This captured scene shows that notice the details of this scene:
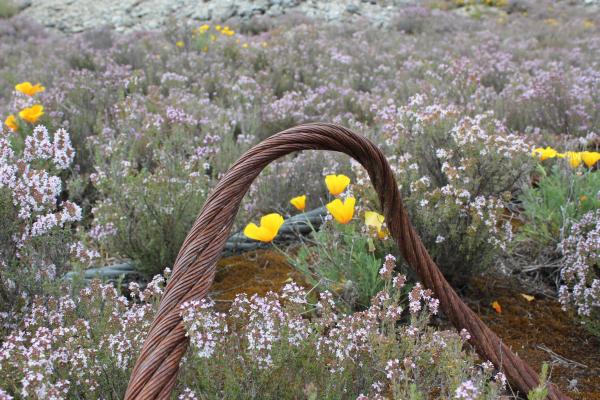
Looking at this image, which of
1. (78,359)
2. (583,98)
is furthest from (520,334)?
(583,98)

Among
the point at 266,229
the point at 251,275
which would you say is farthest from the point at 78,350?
the point at 251,275

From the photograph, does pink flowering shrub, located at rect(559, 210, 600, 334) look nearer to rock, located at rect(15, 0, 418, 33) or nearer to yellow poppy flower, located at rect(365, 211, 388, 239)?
yellow poppy flower, located at rect(365, 211, 388, 239)

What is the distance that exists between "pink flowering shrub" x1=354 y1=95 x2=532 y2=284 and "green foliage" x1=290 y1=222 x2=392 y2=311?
245mm

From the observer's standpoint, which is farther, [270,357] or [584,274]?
[584,274]

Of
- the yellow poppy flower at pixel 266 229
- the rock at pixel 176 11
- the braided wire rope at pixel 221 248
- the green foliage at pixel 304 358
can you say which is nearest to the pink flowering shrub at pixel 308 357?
the green foliage at pixel 304 358

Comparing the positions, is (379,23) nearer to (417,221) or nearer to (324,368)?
(417,221)

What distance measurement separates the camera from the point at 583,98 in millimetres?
4613

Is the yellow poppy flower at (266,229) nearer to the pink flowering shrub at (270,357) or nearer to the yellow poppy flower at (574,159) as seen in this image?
the pink flowering shrub at (270,357)

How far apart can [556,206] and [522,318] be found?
710mm

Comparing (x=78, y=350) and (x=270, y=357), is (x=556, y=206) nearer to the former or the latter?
(x=270, y=357)

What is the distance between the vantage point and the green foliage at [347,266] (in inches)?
93.4

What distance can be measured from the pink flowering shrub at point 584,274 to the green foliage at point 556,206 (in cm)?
21

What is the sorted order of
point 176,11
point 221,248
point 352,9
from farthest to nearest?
point 176,11 < point 352,9 < point 221,248

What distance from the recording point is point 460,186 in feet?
8.60
